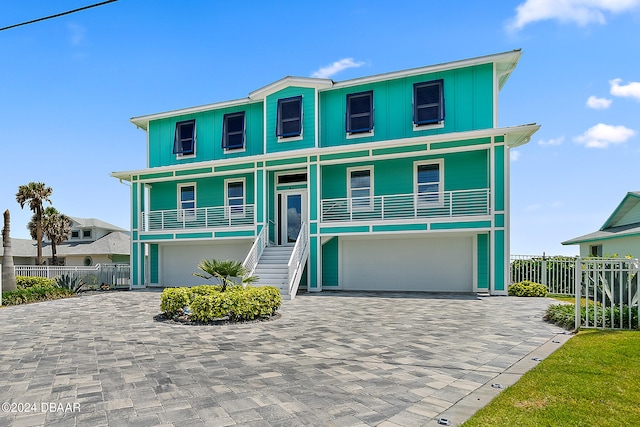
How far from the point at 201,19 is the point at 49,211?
3219 cm

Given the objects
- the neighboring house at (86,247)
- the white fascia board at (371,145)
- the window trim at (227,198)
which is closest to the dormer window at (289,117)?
the white fascia board at (371,145)

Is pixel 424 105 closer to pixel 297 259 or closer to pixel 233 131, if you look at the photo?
pixel 297 259

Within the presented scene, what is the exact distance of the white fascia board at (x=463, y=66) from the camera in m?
15.6

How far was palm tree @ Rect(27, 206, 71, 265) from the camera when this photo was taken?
103 ft

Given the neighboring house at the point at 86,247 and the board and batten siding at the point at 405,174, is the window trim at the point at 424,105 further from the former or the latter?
the neighboring house at the point at 86,247

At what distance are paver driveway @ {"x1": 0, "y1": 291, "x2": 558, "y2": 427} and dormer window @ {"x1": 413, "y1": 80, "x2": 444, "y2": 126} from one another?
8.94 metres

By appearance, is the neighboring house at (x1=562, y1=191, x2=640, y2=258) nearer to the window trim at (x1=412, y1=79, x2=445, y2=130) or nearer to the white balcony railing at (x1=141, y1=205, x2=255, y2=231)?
the window trim at (x1=412, y1=79, x2=445, y2=130)

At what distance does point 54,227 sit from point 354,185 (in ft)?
91.3

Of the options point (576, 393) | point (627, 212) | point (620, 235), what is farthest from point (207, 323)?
point (627, 212)

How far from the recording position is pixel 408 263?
54.4 ft

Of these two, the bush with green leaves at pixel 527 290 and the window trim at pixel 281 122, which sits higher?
the window trim at pixel 281 122

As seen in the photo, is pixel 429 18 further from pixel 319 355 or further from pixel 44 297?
pixel 44 297

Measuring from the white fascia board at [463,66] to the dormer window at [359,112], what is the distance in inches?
24.4

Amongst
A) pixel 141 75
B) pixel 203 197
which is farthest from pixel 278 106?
pixel 141 75
